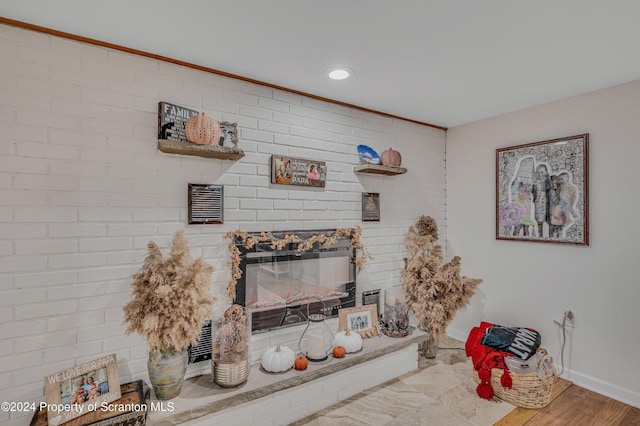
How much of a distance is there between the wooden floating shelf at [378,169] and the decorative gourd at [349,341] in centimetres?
137

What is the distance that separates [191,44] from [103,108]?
64 cm

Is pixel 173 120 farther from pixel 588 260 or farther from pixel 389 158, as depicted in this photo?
pixel 588 260

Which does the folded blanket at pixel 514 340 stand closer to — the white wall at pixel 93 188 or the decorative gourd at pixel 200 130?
the white wall at pixel 93 188

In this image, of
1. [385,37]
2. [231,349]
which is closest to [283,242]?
[231,349]

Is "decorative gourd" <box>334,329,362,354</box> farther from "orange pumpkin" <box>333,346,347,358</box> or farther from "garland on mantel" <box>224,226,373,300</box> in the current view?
"garland on mantel" <box>224,226,373,300</box>

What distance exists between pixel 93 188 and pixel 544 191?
348 centimetres

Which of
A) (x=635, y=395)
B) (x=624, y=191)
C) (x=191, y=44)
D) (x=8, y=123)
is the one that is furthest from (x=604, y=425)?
(x=8, y=123)

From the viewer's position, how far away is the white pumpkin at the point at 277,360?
2195mm

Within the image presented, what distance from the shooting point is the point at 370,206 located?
10.2 feet

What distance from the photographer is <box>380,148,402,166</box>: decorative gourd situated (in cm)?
304

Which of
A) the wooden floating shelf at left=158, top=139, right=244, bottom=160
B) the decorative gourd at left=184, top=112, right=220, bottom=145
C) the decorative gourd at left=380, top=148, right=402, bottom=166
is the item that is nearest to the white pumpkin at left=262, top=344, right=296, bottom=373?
the wooden floating shelf at left=158, top=139, right=244, bottom=160

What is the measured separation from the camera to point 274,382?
82.7 inches

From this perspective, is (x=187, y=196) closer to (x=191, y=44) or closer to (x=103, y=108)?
(x=103, y=108)

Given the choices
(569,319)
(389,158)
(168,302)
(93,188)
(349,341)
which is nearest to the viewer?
(168,302)
